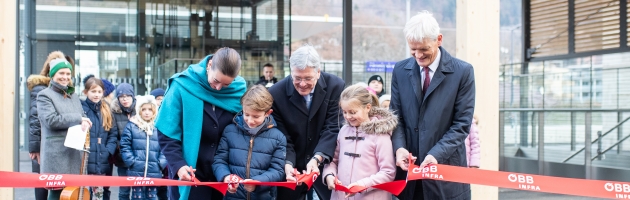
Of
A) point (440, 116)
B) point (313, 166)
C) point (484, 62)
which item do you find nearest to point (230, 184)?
point (313, 166)

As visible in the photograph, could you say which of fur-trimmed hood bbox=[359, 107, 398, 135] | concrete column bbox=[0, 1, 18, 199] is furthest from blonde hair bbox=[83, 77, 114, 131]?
fur-trimmed hood bbox=[359, 107, 398, 135]

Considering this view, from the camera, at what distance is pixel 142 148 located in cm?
694

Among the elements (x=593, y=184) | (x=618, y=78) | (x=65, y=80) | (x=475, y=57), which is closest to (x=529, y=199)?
(x=618, y=78)

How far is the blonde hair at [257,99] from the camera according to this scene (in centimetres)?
410

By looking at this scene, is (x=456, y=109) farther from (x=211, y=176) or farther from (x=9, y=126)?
(x=9, y=126)

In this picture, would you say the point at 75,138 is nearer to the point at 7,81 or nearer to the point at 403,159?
the point at 7,81

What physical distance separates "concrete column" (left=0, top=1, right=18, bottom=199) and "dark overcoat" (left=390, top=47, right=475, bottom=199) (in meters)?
3.34

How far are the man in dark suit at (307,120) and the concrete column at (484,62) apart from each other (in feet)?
6.24

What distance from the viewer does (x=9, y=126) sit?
5715 millimetres

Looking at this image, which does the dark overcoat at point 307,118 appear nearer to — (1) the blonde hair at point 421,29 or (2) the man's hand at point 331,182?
(2) the man's hand at point 331,182

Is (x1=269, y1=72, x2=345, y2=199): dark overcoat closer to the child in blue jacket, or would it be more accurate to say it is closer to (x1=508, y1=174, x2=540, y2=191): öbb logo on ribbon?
(x1=508, y1=174, x2=540, y2=191): öbb logo on ribbon

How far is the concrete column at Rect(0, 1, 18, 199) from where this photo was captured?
5.67m

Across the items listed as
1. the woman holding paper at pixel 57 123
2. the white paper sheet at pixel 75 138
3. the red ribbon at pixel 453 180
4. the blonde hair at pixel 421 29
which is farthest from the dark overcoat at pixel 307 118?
the woman holding paper at pixel 57 123

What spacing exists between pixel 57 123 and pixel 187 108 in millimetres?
2298
